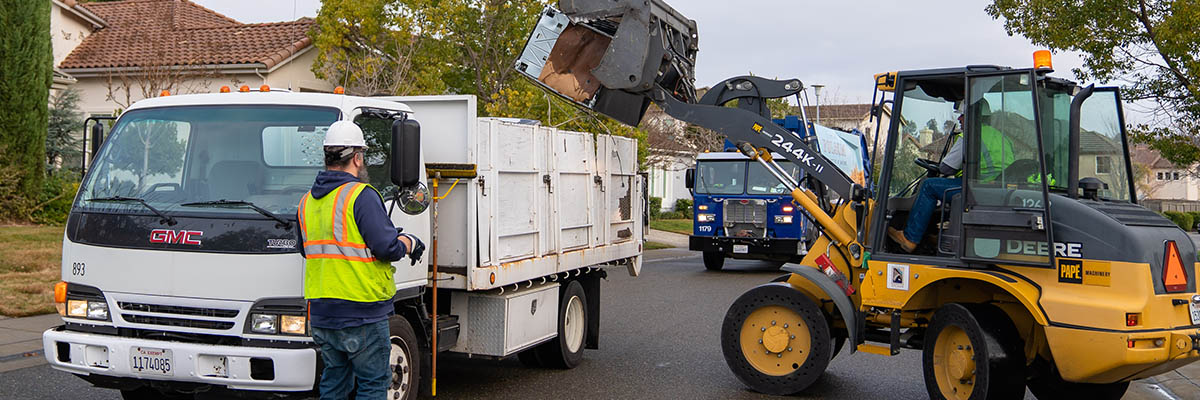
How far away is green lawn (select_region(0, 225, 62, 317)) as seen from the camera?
10.7 meters

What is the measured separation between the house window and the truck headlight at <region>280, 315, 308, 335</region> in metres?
5.30

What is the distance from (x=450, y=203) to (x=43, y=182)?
546 inches

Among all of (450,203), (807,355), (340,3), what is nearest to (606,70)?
(450,203)

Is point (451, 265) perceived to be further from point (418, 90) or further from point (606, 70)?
point (418, 90)

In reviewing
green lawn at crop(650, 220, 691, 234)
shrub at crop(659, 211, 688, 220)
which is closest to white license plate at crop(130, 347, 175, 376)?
green lawn at crop(650, 220, 691, 234)

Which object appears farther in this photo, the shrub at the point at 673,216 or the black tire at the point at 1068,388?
→ the shrub at the point at 673,216

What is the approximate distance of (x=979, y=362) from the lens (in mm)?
6707

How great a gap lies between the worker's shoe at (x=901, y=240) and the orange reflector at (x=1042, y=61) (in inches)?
58.5

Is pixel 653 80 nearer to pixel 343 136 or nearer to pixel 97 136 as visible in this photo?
pixel 343 136

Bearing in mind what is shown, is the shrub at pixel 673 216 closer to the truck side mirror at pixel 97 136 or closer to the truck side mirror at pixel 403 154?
the truck side mirror at pixel 97 136

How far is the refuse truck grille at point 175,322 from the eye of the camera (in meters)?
5.59

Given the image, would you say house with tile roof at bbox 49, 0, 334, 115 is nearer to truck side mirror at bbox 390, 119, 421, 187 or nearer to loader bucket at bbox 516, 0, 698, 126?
loader bucket at bbox 516, 0, 698, 126

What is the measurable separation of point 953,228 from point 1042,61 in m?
1.25

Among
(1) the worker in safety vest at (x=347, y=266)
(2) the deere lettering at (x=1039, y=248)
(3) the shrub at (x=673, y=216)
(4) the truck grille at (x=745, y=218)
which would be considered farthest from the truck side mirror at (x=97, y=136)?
(3) the shrub at (x=673, y=216)
